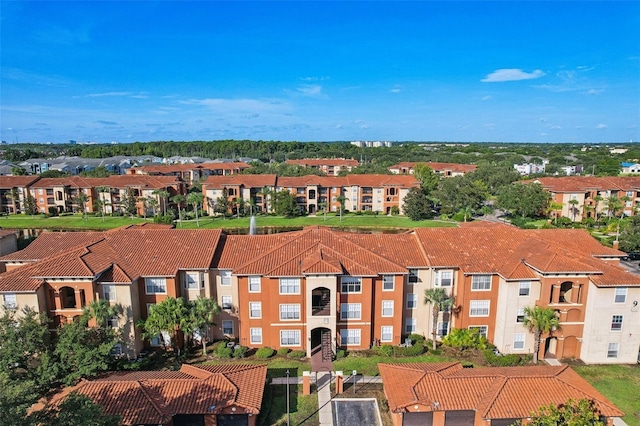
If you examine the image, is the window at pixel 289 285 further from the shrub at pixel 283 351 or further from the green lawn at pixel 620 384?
the green lawn at pixel 620 384

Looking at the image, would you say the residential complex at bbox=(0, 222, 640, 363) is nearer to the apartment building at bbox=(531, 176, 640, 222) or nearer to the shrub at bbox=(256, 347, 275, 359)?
the shrub at bbox=(256, 347, 275, 359)

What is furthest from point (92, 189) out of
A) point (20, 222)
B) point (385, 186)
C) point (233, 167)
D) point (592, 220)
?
point (592, 220)

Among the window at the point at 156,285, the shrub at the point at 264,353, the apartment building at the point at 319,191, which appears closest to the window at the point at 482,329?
the shrub at the point at 264,353

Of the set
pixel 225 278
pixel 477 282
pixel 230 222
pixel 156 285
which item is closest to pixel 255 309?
pixel 225 278

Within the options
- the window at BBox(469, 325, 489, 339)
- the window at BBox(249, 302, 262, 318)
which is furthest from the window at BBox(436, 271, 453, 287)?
the window at BBox(249, 302, 262, 318)

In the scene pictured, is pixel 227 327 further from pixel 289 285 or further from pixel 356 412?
pixel 356 412

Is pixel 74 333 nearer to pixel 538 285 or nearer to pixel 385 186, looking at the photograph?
pixel 538 285

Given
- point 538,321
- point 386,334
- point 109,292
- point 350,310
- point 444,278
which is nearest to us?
point 538,321
